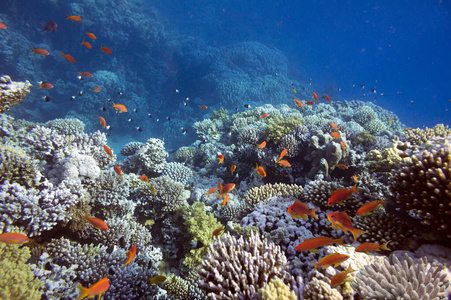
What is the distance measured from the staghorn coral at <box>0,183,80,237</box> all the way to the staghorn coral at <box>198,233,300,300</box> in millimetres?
3706

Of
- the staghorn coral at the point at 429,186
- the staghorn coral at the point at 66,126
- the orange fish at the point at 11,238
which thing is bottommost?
the orange fish at the point at 11,238

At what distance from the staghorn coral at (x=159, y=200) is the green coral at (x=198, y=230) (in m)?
0.65

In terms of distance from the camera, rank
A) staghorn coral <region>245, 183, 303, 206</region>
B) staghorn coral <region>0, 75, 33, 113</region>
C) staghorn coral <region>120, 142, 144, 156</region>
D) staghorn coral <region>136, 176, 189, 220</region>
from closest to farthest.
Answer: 1. staghorn coral <region>245, 183, 303, 206</region>
2. staghorn coral <region>136, 176, 189, 220</region>
3. staghorn coral <region>0, 75, 33, 113</region>
4. staghorn coral <region>120, 142, 144, 156</region>

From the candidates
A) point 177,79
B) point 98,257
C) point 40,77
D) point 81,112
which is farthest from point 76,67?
point 98,257

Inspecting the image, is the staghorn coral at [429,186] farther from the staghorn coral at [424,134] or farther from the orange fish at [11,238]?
the orange fish at [11,238]

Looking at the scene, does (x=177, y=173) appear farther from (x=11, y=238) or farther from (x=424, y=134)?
(x=424, y=134)

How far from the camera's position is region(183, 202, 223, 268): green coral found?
4.65 metres

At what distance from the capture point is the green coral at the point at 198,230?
4.65 m

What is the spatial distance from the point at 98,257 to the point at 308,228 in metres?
4.48

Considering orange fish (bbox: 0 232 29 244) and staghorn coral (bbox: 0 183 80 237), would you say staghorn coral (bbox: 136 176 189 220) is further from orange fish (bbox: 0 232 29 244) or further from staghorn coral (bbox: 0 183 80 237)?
orange fish (bbox: 0 232 29 244)

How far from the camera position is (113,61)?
25.2 meters

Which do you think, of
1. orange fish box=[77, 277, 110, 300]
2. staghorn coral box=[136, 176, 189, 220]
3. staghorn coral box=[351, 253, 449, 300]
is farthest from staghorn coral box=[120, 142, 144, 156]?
staghorn coral box=[351, 253, 449, 300]

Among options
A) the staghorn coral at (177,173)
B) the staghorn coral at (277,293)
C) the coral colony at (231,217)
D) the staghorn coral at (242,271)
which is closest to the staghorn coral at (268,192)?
the coral colony at (231,217)

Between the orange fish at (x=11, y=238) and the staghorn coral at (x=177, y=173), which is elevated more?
the staghorn coral at (x=177, y=173)
